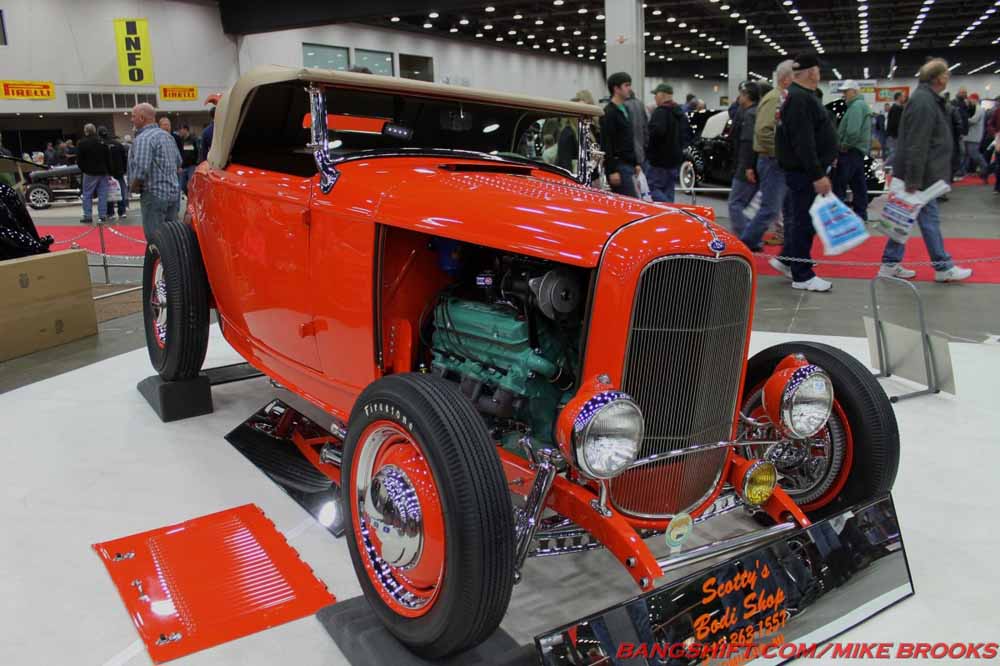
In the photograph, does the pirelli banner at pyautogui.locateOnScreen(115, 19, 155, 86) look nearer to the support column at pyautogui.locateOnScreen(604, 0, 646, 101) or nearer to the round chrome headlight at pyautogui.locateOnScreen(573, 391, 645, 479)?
the support column at pyautogui.locateOnScreen(604, 0, 646, 101)

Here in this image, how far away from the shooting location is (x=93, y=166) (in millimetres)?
12695

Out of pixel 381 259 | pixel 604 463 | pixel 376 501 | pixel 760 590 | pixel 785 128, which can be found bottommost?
pixel 760 590

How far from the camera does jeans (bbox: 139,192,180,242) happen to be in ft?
23.5

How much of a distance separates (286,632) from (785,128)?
18.3 feet

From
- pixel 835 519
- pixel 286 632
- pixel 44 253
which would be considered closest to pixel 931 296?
pixel 835 519

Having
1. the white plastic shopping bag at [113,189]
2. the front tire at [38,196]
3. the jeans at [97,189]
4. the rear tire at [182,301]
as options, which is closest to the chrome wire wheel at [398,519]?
the rear tire at [182,301]

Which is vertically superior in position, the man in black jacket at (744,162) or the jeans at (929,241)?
the man in black jacket at (744,162)

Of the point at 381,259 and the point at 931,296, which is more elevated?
the point at 381,259

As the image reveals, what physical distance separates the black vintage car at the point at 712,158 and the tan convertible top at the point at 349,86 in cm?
1050

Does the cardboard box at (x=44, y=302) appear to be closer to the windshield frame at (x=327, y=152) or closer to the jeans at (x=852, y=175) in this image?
the windshield frame at (x=327, y=152)

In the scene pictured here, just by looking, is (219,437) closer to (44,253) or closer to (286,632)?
(286,632)

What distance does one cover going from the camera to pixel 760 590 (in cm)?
206

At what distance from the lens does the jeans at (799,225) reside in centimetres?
644

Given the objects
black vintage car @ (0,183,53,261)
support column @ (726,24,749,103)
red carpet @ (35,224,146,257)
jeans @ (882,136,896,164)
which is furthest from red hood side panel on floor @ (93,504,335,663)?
support column @ (726,24,749,103)
